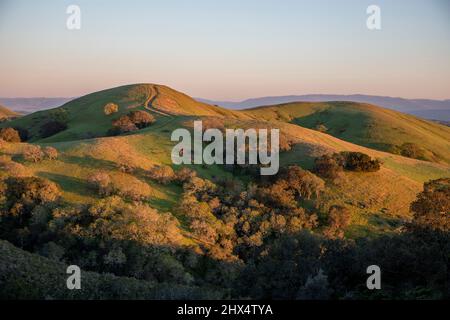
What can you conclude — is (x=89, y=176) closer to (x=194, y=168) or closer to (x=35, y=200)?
(x=35, y=200)

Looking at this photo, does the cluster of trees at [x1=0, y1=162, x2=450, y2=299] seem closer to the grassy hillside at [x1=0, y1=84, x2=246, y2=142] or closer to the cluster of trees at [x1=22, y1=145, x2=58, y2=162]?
the cluster of trees at [x1=22, y1=145, x2=58, y2=162]

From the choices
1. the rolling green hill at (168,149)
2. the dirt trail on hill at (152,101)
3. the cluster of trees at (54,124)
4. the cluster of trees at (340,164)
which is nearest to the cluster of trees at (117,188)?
the rolling green hill at (168,149)

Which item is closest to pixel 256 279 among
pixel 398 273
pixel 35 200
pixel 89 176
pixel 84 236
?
pixel 398 273

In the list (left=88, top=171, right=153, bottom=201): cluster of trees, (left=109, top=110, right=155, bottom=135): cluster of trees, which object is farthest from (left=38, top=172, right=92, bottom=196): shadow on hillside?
(left=109, top=110, right=155, bottom=135): cluster of trees

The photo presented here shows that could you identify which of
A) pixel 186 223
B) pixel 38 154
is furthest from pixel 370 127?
pixel 38 154
